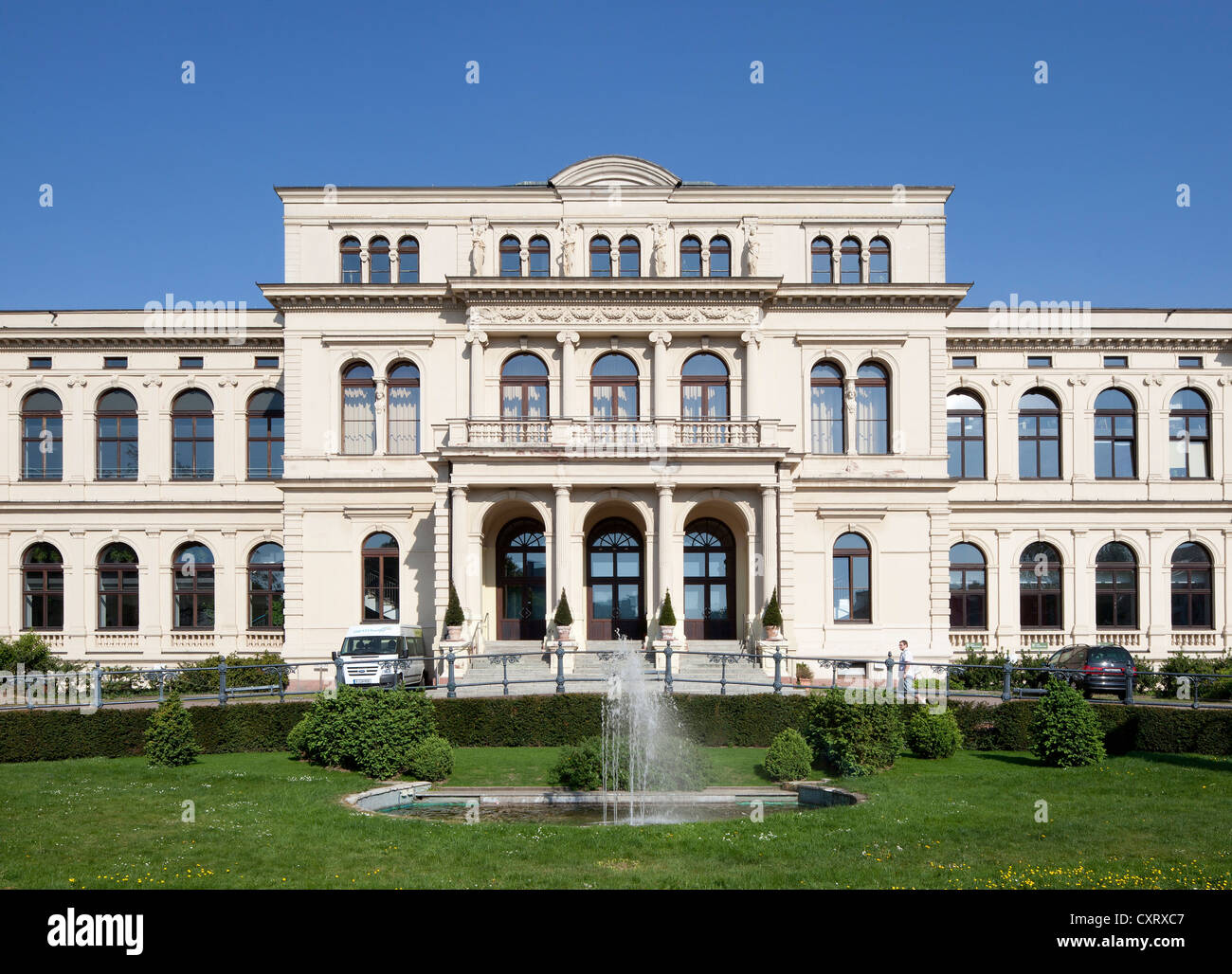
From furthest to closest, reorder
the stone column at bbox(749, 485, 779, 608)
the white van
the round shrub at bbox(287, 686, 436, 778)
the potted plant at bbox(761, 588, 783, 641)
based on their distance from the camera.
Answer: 1. the stone column at bbox(749, 485, 779, 608)
2. the potted plant at bbox(761, 588, 783, 641)
3. the white van
4. the round shrub at bbox(287, 686, 436, 778)

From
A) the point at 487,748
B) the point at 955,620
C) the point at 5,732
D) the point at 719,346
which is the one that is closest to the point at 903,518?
the point at 955,620

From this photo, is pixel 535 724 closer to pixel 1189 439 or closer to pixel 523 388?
pixel 523 388

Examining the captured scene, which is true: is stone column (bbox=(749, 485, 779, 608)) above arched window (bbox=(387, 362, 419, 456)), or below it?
below

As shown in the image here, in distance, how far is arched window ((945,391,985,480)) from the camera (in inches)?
1585

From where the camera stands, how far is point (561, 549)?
1309 inches

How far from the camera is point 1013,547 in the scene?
1559 inches

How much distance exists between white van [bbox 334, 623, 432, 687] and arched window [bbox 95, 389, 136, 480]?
15483mm

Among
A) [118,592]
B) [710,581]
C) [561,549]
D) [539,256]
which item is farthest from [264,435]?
[710,581]

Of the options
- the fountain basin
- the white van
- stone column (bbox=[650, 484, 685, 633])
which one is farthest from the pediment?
the fountain basin

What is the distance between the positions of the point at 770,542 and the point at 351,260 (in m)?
18.5

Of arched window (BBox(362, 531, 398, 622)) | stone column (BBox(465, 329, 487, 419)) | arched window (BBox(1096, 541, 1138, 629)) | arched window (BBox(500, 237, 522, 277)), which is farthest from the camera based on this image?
arched window (BBox(1096, 541, 1138, 629))

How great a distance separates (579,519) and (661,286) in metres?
8.68

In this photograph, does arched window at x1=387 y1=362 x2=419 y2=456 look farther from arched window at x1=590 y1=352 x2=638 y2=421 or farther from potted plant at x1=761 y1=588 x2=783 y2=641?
potted plant at x1=761 y1=588 x2=783 y2=641

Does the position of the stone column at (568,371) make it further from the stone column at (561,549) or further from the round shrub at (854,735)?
the round shrub at (854,735)
